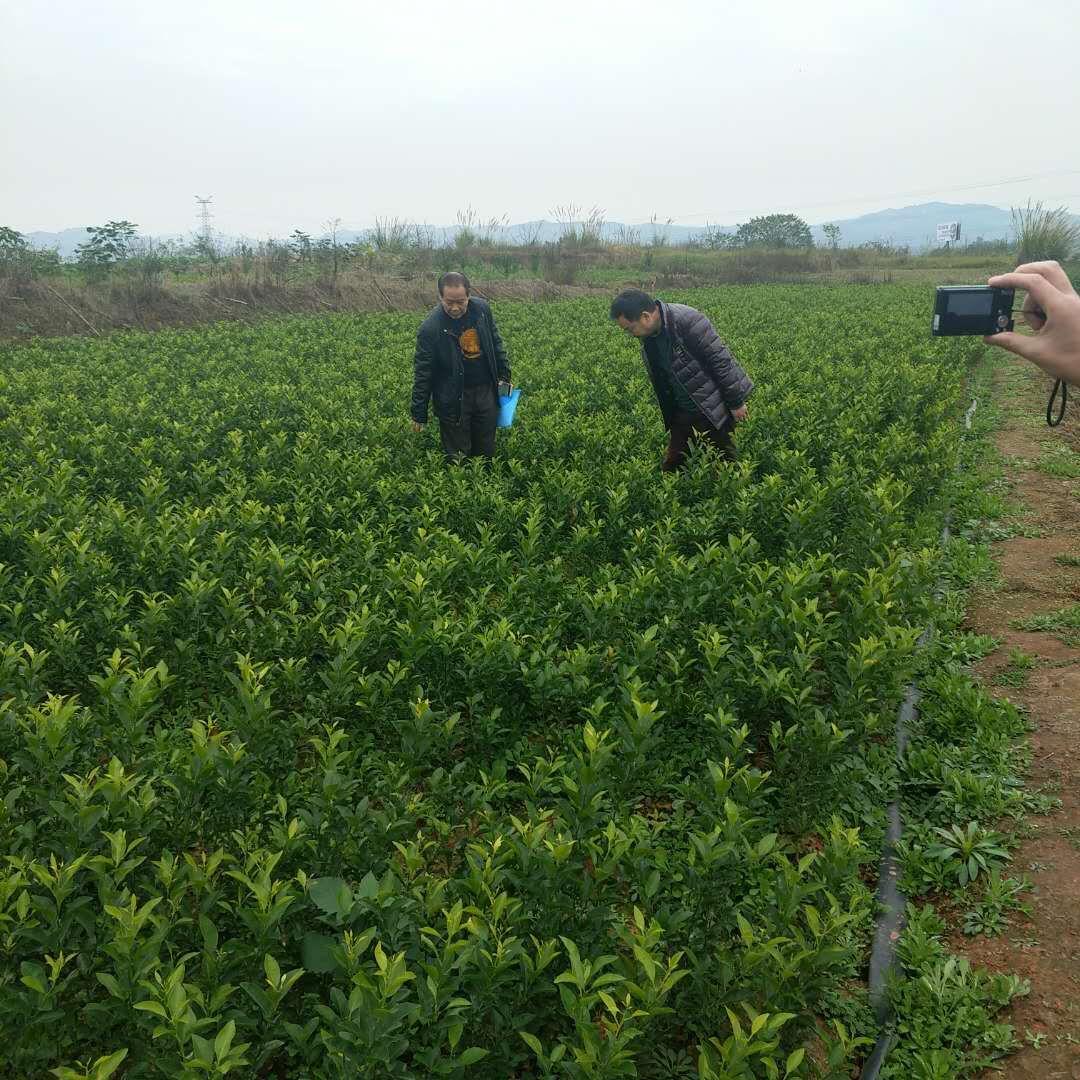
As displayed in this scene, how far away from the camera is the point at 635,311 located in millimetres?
6039

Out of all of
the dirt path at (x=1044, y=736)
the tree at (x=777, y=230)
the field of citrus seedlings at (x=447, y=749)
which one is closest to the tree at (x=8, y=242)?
the field of citrus seedlings at (x=447, y=749)

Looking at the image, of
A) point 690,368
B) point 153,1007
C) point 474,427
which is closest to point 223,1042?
point 153,1007

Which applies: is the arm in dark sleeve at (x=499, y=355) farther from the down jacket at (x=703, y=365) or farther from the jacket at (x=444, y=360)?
the down jacket at (x=703, y=365)

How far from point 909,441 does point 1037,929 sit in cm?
538

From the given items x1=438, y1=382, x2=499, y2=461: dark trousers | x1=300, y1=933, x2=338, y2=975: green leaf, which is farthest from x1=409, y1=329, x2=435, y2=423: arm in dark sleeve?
x1=300, y1=933, x2=338, y2=975: green leaf

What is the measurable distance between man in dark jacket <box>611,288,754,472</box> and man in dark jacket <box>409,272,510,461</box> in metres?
1.40

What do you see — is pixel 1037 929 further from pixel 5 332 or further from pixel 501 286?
pixel 501 286

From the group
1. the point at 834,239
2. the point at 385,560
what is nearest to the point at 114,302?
the point at 385,560

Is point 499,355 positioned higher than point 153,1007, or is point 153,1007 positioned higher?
point 499,355

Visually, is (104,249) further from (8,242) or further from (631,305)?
(631,305)

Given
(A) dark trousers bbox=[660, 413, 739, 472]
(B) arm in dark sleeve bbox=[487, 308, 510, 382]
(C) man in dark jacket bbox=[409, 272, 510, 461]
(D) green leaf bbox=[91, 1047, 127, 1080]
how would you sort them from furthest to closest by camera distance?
1. (B) arm in dark sleeve bbox=[487, 308, 510, 382]
2. (C) man in dark jacket bbox=[409, 272, 510, 461]
3. (A) dark trousers bbox=[660, 413, 739, 472]
4. (D) green leaf bbox=[91, 1047, 127, 1080]

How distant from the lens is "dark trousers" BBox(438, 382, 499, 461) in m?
7.46

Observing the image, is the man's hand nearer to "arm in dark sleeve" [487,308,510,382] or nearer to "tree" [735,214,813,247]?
"arm in dark sleeve" [487,308,510,382]

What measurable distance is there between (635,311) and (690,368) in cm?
78
